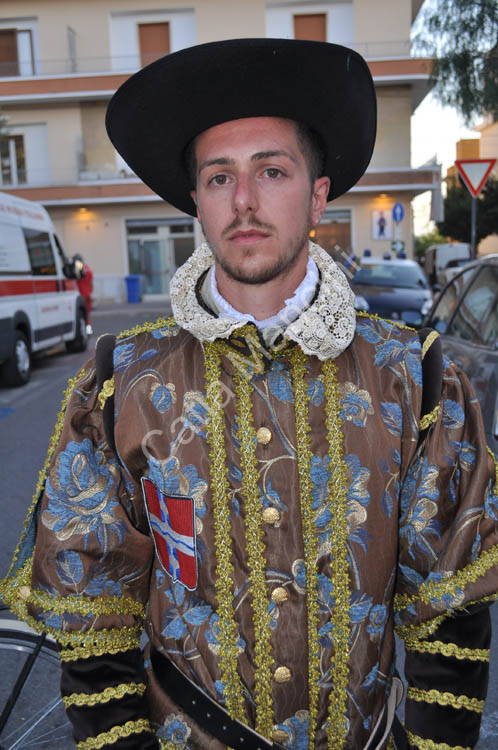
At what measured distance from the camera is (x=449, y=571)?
1417 mm

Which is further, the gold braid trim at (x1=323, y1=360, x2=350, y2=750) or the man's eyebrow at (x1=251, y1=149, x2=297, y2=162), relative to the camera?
the man's eyebrow at (x1=251, y1=149, x2=297, y2=162)

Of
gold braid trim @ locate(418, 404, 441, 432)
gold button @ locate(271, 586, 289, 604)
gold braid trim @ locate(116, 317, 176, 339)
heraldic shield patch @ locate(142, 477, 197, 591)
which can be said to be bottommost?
gold button @ locate(271, 586, 289, 604)

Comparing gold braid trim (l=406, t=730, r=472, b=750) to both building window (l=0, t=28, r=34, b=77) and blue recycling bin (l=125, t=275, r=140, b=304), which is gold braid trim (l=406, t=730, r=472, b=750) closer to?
blue recycling bin (l=125, t=275, r=140, b=304)

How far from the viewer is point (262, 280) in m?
1.55

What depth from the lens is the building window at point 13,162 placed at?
91.8 ft

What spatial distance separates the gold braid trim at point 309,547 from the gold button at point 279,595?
4cm

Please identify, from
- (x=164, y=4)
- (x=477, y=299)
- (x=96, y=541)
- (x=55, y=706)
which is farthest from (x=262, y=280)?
(x=164, y=4)

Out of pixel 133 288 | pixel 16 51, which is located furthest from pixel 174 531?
pixel 16 51

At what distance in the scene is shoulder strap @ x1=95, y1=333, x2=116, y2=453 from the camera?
1.51m

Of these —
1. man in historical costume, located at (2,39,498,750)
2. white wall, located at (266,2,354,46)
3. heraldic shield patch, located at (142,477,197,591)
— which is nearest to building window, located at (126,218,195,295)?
white wall, located at (266,2,354,46)

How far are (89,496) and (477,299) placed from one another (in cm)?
399

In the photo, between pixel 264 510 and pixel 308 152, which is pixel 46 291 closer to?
pixel 308 152

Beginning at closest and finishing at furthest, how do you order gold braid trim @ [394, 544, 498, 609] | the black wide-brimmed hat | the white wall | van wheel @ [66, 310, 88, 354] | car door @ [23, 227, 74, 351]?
gold braid trim @ [394, 544, 498, 609] < the black wide-brimmed hat < car door @ [23, 227, 74, 351] < van wheel @ [66, 310, 88, 354] < the white wall

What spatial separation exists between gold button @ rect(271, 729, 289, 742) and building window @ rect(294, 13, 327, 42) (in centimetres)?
2886
